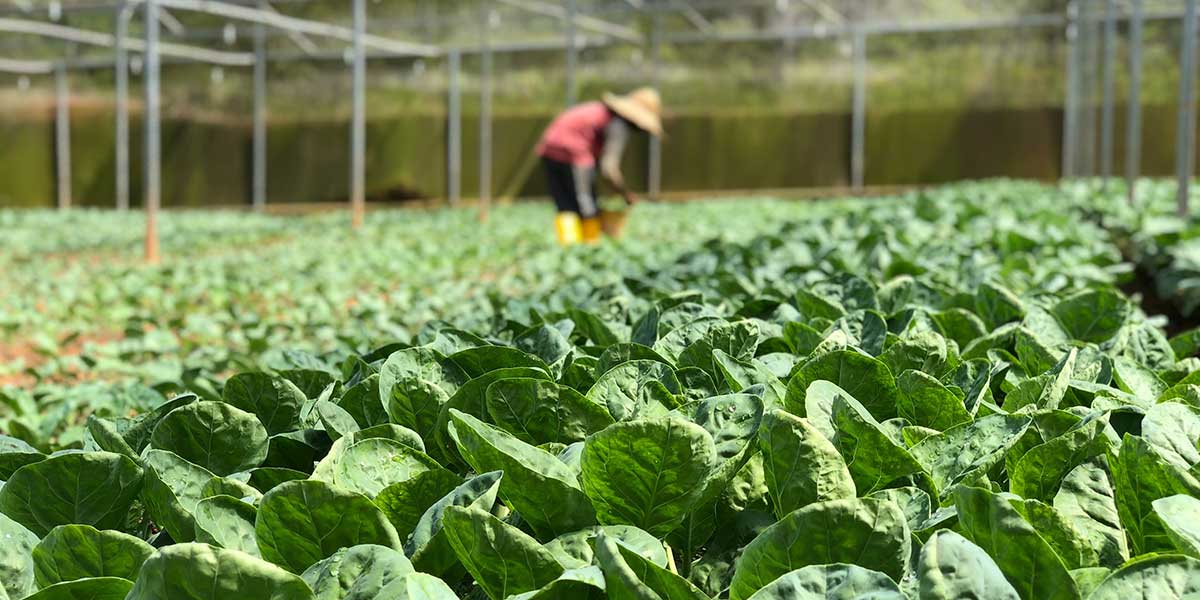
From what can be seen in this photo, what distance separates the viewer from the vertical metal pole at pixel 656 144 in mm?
21344

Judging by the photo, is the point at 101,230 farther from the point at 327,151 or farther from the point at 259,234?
the point at 327,151

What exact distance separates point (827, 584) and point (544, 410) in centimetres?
64

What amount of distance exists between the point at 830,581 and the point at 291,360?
1764mm

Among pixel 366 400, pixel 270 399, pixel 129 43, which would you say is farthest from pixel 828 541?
pixel 129 43

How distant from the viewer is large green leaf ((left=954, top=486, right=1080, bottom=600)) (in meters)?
1.06

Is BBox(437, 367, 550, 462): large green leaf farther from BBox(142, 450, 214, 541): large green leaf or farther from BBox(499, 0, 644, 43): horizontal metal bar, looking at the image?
BBox(499, 0, 644, 43): horizontal metal bar

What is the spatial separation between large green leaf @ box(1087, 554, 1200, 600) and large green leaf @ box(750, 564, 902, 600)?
187mm

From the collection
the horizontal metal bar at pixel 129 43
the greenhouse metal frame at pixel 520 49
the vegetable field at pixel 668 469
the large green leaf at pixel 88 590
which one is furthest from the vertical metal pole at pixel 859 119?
the large green leaf at pixel 88 590

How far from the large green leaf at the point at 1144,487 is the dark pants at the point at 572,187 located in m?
11.0

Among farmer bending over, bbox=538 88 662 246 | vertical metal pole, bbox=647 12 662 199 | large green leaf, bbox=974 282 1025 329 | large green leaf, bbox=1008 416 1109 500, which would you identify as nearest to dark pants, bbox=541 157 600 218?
farmer bending over, bbox=538 88 662 246

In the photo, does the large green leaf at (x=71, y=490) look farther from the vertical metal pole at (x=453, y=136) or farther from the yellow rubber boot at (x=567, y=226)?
the vertical metal pole at (x=453, y=136)

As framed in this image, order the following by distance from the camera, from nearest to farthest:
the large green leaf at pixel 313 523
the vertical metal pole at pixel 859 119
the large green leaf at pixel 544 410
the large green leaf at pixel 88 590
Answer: the large green leaf at pixel 88 590
the large green leaf at pixel 313 523
the large green leaf at pixel 544 410
the vertical metal pole at pixel 859 119

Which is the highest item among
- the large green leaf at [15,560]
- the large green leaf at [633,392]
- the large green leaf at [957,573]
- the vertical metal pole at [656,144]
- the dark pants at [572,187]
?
the vertical metal pole at [656,144]

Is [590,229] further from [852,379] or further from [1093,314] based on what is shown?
[852,379]
